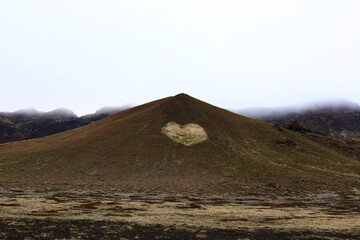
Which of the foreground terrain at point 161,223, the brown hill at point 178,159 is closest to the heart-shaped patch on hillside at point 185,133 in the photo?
the brown hill at point 178,159

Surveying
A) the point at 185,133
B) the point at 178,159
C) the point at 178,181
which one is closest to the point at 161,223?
the point at 178,181

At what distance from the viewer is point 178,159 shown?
8350 cm

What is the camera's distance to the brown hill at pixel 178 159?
223ft

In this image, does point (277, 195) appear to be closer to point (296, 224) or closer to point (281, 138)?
point (296, 224)

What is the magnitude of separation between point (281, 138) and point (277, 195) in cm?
5026

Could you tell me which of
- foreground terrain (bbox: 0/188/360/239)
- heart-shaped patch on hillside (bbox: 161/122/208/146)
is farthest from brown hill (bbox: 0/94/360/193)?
foreground terrain (bbox: 0/188/360/239)

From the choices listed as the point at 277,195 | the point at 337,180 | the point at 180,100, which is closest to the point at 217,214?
the point at 277,195

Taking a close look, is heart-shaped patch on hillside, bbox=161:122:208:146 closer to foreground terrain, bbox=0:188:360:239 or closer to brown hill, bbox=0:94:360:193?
brown hill, bbox=0:94:360:193

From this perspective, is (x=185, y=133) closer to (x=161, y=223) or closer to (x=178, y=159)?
(x=178, y=159)

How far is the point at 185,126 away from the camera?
344 ft

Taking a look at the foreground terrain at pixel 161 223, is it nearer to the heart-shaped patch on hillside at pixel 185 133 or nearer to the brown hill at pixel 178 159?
the brown hill at pixel 178 159

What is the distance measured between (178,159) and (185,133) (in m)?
18.6

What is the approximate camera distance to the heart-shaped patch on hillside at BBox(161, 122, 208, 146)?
96.2 metres

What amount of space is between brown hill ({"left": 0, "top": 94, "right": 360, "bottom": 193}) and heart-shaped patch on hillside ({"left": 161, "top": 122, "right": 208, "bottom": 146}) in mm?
1904
